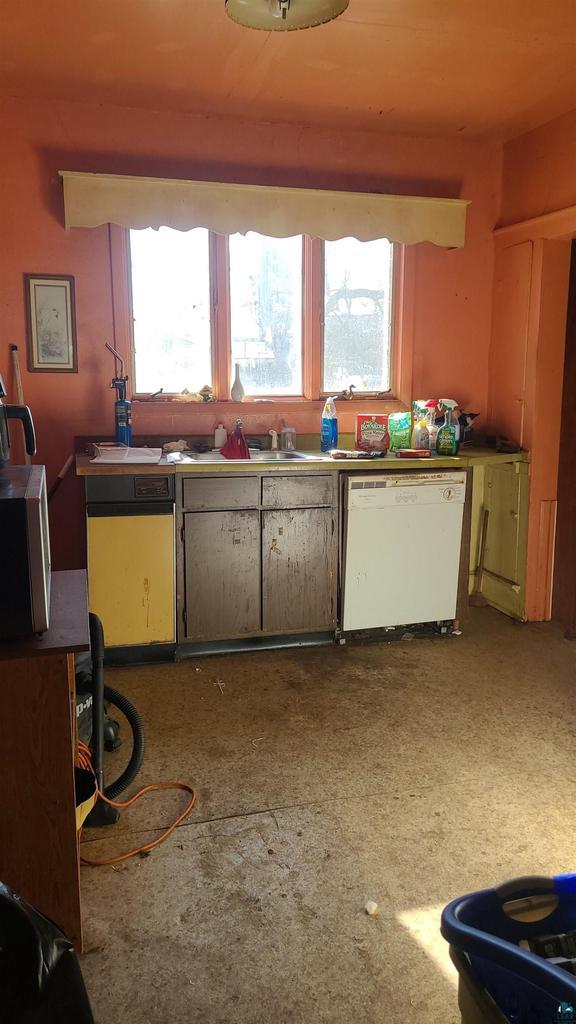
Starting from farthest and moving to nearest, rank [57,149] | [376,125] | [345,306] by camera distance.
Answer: [345,306] < [376,125] < [57,149]

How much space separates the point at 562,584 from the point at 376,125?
9.38ft

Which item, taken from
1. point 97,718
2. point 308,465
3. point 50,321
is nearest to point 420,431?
point 308,465

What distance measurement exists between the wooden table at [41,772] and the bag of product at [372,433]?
2605 mm

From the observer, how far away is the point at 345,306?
15.0 feet

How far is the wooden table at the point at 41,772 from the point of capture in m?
1.75

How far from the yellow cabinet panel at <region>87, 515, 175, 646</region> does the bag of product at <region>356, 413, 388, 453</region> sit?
1217mm

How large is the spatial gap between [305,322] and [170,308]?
0.79 m

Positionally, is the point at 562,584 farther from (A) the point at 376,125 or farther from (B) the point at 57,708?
(B) the point at 57,708

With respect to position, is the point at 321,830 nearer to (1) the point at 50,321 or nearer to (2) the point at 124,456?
(2) the point at 124,456

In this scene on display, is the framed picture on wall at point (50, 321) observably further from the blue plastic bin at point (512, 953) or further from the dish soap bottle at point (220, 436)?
the blue plastic bin at point (512, 953)

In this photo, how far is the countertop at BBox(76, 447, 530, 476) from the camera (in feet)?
11.8

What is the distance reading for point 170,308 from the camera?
14.1 feet

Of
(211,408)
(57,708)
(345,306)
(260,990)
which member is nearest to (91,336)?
(211,408)

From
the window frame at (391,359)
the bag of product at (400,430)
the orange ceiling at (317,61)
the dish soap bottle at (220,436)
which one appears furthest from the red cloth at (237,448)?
the orange ceiling at (317,61)
